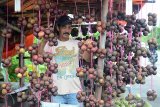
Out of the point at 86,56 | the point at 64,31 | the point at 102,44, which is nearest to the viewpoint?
the point at 102,44

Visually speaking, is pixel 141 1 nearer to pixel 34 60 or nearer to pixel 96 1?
pixel 96 1

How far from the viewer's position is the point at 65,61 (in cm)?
384

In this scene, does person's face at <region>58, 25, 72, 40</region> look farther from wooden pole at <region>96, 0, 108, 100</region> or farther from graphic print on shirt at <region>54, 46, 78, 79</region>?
wooden pole at <region>96, 0, 108, 100</region>

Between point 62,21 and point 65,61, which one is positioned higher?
point 62,21

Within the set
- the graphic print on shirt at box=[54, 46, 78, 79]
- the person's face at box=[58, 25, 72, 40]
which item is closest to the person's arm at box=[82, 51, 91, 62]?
the graphic print on shirt at box=[54, 46, 78, 79]

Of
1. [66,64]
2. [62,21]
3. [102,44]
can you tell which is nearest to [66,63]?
[66,64]

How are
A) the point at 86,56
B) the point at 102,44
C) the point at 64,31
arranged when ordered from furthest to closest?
the point at 64,31 → the point at 86,56 → the point at 102,44

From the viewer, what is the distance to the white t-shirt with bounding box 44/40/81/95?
12.6 ft

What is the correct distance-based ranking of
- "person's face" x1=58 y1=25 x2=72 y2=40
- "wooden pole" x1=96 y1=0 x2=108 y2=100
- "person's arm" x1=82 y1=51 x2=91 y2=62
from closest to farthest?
"wooden pole" x1=96 y1=0 x2=108 y2=100 → "person's arm" x1=82 y1=51 x2=91 y2=62 → "person's face" x1=58 y1=25 x2=72 y2=40

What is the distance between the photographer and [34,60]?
3.09 m

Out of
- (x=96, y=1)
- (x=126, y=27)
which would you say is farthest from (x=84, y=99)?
(x=96, y=1)

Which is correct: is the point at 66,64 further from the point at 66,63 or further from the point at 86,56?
the point at 86,56

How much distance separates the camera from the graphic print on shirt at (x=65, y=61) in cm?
383

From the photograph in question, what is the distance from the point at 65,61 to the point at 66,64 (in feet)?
0.11
